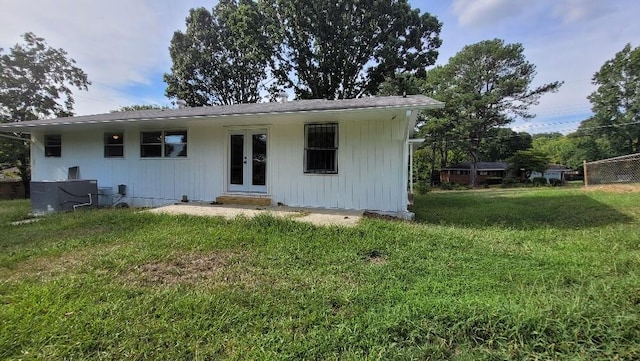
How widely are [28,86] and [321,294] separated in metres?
23.1

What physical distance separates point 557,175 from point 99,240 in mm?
45562

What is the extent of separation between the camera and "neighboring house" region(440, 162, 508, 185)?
3375 cm

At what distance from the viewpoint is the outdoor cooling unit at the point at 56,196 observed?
7512 millimetres

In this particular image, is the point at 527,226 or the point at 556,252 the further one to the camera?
the point at 527,226

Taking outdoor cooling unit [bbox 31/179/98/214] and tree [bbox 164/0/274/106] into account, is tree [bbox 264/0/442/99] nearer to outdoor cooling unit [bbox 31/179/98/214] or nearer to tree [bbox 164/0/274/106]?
tree [bbox 164/0/274/106]

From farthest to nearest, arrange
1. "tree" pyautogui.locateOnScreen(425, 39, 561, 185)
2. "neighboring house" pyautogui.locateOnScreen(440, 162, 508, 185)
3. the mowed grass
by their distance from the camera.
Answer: "neighboring house" pyautogui.locateOnScreen(440, 162, 508, 185) → "tree" pyautogui.locateOnScreen(425, 39, 561, 185) → the mowed grass

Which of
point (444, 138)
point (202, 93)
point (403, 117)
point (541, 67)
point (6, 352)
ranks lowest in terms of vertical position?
point (6, 352)

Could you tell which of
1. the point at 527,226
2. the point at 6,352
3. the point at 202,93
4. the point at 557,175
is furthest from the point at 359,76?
the point at 557,175

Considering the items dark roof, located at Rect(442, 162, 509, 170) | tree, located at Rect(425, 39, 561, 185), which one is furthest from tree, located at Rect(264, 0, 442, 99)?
dark roof, located at Rect(442, 162, 509, 170)

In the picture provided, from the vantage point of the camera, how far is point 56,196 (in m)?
7.52

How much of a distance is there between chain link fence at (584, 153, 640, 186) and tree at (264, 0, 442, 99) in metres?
10.8

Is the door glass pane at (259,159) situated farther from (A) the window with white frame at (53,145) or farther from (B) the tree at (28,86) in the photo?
(B) the tree at (28,86)

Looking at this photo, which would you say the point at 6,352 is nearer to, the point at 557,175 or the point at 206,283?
the point at 206,283

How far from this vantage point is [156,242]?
14.2ft
